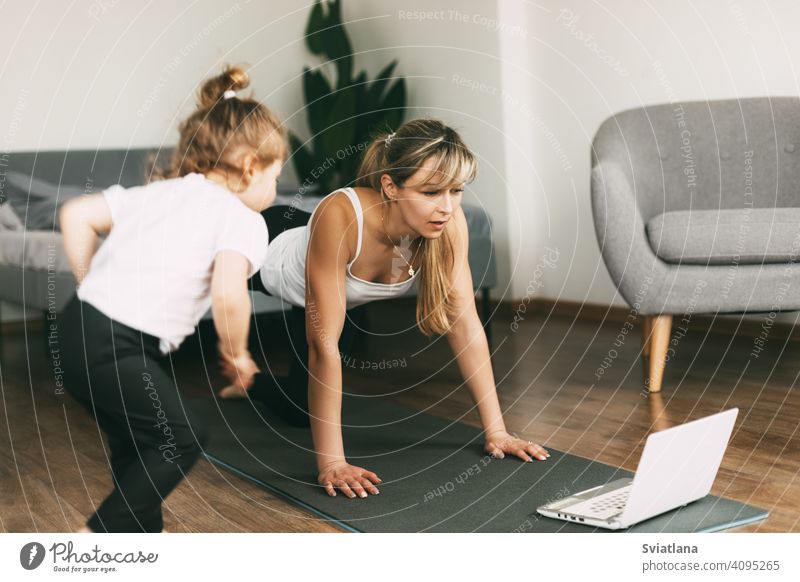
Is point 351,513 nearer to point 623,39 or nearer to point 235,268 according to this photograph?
point 235,268

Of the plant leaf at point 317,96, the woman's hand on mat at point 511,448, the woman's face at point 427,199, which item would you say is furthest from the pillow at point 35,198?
the plant leaf at point 317,96

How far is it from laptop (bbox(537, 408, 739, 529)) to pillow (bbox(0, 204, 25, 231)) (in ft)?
3.53

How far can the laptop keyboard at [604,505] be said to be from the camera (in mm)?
1426

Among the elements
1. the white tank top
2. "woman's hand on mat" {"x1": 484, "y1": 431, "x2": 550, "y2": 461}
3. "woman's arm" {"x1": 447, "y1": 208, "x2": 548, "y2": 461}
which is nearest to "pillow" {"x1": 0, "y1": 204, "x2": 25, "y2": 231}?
the white tank top

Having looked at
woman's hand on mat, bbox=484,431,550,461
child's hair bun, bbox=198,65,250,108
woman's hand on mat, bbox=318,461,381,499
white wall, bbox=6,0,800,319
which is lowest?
woman's hand on mat, bbox=318,461,381,499

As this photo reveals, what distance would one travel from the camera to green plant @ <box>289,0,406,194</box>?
333cm

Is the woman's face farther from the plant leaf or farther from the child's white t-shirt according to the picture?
the plant leaf

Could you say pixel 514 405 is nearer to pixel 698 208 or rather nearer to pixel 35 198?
pixel 698 208

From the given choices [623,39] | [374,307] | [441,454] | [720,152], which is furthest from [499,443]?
[623,39]

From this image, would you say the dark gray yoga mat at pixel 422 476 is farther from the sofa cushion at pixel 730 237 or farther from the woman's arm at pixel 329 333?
the sofa cushion at pixel 730 237

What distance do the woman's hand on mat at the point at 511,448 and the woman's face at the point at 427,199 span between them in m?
0.41

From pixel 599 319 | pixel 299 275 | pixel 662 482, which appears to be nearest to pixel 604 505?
pixel 662 482

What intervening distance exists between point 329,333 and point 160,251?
0.47 m

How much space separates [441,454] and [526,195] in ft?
5.29
